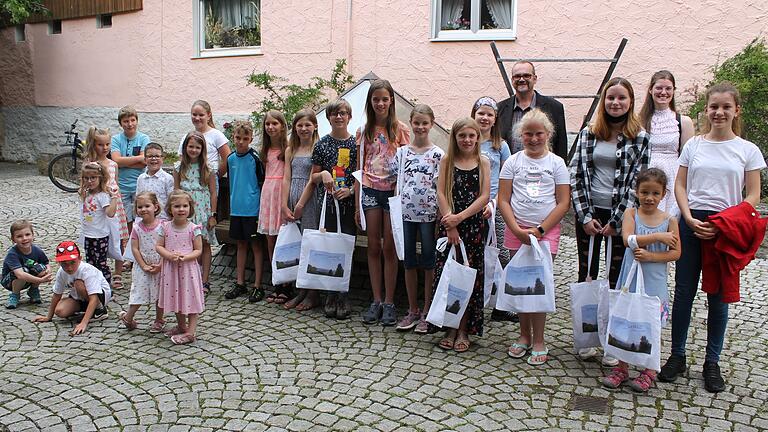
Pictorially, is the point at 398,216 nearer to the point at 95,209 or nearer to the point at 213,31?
the point at 95,209

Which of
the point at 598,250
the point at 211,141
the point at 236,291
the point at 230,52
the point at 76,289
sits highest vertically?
the point at 230,52

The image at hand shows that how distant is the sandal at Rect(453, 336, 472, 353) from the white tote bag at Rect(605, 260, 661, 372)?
3.35 feet

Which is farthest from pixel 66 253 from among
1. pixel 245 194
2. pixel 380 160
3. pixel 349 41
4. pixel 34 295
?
pixel 349 41

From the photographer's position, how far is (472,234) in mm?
4848

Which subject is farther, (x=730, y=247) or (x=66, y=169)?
(x=66, y=169)

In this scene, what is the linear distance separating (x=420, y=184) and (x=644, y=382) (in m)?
1.94

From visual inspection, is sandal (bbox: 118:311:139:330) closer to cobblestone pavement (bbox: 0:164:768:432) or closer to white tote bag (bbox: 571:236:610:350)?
cobblestone pavement (bbox: 0:164:768:432)

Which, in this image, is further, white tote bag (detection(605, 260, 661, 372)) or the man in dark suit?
the man in dark suit

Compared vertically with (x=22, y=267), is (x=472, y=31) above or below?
above

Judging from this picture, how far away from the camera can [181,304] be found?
5.03m

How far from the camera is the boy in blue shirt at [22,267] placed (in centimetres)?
583

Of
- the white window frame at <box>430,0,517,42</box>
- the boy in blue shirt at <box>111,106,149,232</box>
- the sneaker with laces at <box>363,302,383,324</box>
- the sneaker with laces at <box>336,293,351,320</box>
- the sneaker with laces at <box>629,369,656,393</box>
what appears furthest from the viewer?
the white window frame at <box>430,0,517,42</box>

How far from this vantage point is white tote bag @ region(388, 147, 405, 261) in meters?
5.05

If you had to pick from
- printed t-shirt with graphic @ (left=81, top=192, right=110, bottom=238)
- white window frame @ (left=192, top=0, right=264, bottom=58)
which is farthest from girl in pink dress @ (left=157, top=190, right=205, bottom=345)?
white window frame @ (left=192, top=0, right=264, bottom=58)
